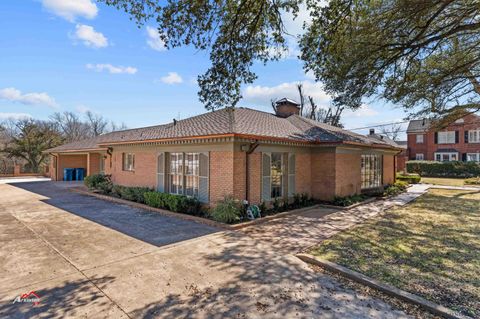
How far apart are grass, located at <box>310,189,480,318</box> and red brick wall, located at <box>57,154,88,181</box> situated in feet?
85.0

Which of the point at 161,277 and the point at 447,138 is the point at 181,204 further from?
the point at 447,138

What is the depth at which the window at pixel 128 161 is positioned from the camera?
14.8 metres

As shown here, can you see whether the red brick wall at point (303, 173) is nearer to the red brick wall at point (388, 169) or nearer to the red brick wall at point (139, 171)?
the red brick wall at point (139, 171)

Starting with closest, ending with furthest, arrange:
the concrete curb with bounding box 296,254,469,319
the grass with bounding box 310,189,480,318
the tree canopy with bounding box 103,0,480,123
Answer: the concrete curb with bounding box 296,254,469,319, the grass with bounding box 310,189,480,318, the tree canopy with bounding box 103,0,480,123

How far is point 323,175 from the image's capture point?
40.3 ft

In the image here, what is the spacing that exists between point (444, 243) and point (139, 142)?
12520mm

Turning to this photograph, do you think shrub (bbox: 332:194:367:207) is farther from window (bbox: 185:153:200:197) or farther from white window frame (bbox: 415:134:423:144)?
white window frame (bbox: 415:134:423:144)

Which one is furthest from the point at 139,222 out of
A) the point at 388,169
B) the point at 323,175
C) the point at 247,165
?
the point at 388,169

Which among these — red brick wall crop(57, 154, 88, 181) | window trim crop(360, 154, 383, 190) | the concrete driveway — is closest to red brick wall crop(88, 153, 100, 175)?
red brick wall crop(57, 154, 88, 181)

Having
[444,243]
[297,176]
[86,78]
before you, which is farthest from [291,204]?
[86,78]

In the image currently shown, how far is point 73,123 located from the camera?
5431cm

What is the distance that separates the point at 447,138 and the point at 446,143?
695 millimetres

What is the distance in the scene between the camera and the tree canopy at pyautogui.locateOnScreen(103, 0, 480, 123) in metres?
6.99

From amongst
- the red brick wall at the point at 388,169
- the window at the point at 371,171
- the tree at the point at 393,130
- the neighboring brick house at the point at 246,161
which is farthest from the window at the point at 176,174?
the tree at the point at 393,130
